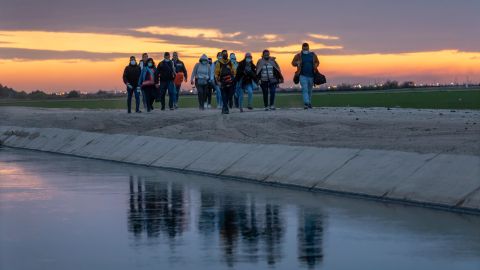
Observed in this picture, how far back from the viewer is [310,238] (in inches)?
521

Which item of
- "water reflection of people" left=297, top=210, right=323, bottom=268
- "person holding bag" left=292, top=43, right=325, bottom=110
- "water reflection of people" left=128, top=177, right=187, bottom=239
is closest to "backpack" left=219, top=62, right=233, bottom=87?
"person holding bag" left=292, top=43, right=325, bottom=110

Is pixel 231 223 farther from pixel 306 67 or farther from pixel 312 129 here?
pixel 306 67

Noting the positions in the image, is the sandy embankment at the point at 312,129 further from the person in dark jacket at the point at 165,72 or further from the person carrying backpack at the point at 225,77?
the person in dark jacket at the point at 165,72

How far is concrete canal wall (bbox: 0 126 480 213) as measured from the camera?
675 inches

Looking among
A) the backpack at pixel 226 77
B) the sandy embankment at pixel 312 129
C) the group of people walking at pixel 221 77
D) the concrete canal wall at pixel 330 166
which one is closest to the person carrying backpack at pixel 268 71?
the group of people walking at pixel 221 77

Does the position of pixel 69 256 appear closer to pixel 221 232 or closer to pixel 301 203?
pixel 221 232

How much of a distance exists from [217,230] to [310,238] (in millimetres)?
1322

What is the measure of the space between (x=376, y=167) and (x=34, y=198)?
5.49m

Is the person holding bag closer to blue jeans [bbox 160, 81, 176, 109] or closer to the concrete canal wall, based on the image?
blue jeans [bbox 160, 81, 176, 109]

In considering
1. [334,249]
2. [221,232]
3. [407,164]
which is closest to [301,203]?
[407,164]

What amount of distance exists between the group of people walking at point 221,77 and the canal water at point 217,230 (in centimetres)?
1826

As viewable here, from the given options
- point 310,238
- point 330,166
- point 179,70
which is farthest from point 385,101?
point 310,238

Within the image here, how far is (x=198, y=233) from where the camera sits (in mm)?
13758

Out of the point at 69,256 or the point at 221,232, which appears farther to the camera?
the point at 221,232
